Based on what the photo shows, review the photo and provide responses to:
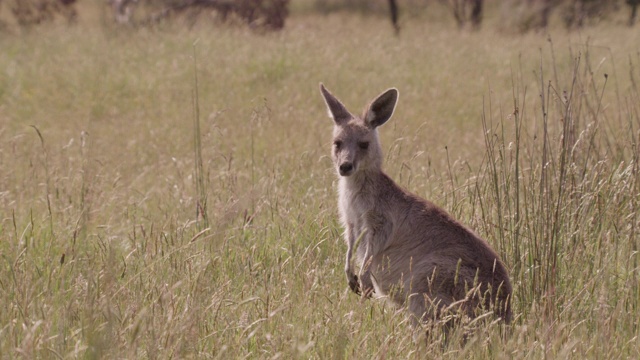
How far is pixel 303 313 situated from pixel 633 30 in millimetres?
16588

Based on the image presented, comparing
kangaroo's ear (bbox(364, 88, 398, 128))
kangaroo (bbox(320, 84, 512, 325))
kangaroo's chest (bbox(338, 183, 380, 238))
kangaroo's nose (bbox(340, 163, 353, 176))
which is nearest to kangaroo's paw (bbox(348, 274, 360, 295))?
kangaroo (bbox(320, 84, 512, 325))

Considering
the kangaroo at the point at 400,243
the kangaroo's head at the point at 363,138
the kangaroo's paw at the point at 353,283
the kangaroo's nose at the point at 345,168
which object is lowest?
the kangaroo's paw at the point at 353,283

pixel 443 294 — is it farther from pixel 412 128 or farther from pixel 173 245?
pixel 412 128

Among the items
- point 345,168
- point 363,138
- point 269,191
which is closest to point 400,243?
point 345,168

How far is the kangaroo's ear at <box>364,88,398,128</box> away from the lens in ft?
17.6

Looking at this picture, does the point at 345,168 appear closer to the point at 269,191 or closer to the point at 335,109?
the point at 335,109

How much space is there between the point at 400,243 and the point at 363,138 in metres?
0.77

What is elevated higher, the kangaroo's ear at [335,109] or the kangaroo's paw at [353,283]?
the kangaroo's ear at [335,109]

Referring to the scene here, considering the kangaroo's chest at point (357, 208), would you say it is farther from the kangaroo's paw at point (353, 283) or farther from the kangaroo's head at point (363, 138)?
the kangaroo's paw at point (353, 283)

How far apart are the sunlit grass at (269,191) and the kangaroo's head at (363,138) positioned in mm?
457

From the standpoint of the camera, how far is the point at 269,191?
6449mm

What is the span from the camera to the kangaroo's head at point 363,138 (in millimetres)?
5297

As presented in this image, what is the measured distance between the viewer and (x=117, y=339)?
3.56m

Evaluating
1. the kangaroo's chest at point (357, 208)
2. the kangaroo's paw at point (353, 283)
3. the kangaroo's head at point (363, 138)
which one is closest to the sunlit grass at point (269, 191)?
the kangaroo's paw at point (353, 283)
